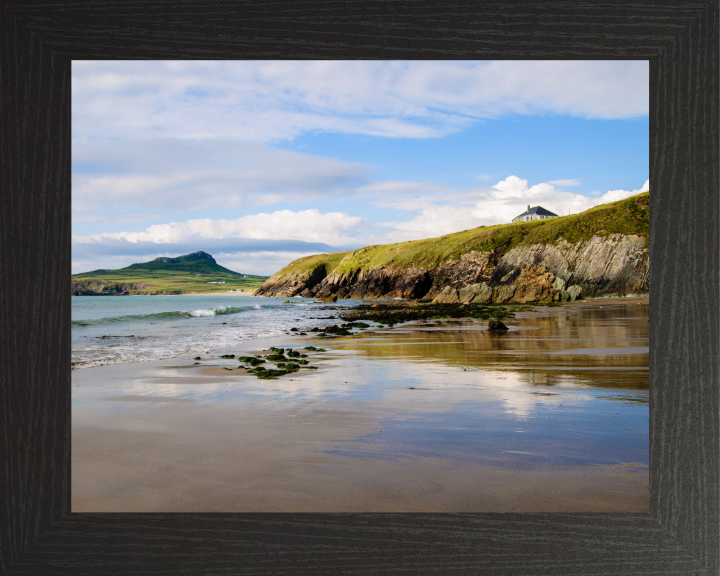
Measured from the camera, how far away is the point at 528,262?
142ft

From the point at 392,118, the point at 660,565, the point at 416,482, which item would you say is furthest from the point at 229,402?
the point at 660,565

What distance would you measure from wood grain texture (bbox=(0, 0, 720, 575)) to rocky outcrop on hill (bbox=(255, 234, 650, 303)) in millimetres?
37639


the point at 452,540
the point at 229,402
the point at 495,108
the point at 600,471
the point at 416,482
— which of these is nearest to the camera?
the point at 452,540

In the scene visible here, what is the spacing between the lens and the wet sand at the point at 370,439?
269cm

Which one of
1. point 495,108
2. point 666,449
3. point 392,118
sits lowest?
point 666,449

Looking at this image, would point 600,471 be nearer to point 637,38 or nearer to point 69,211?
point 637,38

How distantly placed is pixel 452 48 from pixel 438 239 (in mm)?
61978

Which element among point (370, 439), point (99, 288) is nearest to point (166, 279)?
point (99, 288)

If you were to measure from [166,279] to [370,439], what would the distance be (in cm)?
10257

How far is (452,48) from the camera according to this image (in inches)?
77.3

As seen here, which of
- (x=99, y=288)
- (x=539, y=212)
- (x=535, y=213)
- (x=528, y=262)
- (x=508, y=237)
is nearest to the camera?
(x=528, y=262)

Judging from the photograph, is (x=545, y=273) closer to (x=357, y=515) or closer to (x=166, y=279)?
(x=357, y=515)

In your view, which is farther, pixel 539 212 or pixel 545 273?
pixel 539 212

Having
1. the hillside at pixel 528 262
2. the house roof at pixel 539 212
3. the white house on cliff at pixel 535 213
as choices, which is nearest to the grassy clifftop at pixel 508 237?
the hillside at pixel 528 262
